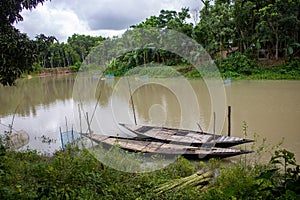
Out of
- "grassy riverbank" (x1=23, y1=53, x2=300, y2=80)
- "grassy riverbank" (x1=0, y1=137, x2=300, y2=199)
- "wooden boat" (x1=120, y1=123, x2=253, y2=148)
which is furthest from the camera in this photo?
"grassy riverbank" (x1=23, y1=53, x2=300, y2=80)

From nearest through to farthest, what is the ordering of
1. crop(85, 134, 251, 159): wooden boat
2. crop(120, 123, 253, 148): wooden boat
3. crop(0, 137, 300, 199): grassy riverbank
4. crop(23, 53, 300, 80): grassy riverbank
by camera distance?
1. crop(0, 137, 300, 199): grassy riverbank
2. crop(85, 134, 251, 159): wooden boat
3. crop(120, 123, 253, 148): wooden boat
4. crop(23, 53, 300, 80): grassy riverbank

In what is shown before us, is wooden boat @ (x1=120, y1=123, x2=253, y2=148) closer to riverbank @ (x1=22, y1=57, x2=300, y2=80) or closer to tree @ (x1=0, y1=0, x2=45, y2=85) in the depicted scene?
tree @ (x1=0, y1=0, x2=45, y2=85)

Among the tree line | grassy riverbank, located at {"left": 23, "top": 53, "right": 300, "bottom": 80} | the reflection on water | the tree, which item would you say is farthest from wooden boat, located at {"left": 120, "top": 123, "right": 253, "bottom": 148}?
grassy riverbank, located at {"left": 23, "top": 53, "right": 300, "bottom": 80}

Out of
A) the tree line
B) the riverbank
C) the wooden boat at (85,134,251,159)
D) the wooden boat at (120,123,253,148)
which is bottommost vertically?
the wooden boat at (85,134,251,159)

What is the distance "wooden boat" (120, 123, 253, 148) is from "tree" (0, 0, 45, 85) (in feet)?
8.01

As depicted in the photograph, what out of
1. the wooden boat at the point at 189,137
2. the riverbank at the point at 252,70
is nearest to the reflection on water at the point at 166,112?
the wooden boat at the point at 189,137

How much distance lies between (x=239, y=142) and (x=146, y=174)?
1.79 metres

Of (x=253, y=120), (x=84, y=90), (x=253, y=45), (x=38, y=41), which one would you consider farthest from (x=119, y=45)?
(x=253, y=45)

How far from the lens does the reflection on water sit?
543cm

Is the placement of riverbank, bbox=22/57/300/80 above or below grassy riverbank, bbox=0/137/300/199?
above

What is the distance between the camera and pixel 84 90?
843 centimetres

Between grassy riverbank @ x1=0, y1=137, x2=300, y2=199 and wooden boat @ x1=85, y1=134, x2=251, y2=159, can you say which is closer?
grassy riverbank @ x1=0, y1=137, x2=300, y2=199

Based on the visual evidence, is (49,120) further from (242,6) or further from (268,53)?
(268,53)

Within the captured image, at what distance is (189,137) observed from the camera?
4.26m
